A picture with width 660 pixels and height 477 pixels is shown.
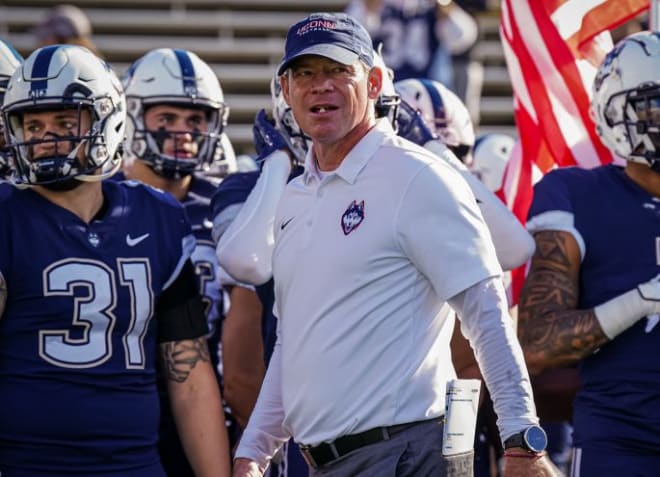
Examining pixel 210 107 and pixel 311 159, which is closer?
pixel 311 159

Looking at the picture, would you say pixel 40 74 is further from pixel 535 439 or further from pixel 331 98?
pixel 535 439

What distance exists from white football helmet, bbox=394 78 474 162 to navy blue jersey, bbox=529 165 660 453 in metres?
1.09

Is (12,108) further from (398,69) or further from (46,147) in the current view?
(398,69)

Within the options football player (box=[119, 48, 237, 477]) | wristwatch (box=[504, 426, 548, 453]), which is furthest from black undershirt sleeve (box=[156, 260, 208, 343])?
wristwatch (box=[504, 426, 548, 453])

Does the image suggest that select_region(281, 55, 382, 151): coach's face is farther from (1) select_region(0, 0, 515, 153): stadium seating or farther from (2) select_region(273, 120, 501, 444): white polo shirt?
(1) select_region(0, 0, 515, 153): stadium seating

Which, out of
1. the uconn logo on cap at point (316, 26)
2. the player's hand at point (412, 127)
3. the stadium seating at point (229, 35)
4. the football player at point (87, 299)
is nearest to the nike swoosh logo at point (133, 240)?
the football player at point (87, 299)

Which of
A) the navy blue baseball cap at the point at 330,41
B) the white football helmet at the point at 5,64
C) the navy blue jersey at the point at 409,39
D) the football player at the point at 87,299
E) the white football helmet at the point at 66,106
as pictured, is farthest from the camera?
the navy blue jersey at the point at 409,39

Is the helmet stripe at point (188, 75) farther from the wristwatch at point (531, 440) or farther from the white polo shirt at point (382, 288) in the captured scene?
the wristwatch at point (531, 440)

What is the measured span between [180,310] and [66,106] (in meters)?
0.70

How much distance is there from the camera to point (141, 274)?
13.9ft

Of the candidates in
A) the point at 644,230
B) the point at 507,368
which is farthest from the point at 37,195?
the point at 644,230

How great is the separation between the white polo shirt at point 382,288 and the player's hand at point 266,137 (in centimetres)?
108

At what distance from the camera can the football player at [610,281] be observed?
445 cm

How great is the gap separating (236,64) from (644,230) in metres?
8.80
